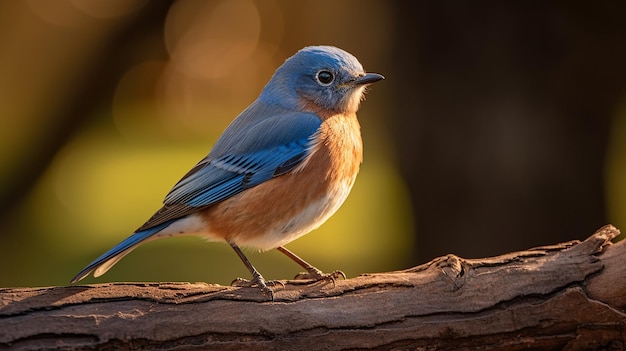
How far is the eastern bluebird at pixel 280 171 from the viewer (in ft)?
13.0

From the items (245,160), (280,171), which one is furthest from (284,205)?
(245,160)

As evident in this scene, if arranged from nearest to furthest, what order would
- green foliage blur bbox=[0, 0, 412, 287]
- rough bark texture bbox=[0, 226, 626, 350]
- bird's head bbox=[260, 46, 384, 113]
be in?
rough bark texture bbox=[0, 226, 626, 350], bird's head bbox=[260, 46, 384, 113], green foliage blur bbox=[0, 0, 412, 287]

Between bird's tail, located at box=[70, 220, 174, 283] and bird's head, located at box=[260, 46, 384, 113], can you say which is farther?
bird's head, located at box=[260, 46, 384, 113]

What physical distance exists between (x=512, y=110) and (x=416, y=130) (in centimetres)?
69

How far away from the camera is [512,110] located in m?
5.79

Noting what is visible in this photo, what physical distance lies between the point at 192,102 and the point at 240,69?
990mm

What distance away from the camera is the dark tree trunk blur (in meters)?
A: 5.69

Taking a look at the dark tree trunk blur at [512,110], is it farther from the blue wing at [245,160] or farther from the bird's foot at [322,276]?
the bird's foot at [322,276]

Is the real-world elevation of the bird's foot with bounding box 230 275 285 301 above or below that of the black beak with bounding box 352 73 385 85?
below

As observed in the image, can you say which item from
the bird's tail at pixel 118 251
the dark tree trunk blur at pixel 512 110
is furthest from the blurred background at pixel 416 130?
the bird's tail at pixel 118 251

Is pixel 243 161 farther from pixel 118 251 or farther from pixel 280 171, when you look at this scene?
pixel 118 251

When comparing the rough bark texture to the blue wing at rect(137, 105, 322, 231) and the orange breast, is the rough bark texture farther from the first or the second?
the blue wing at rect(137, 105, 322, 231)

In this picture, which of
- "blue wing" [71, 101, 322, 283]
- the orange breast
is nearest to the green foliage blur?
"blue wing" [71, 101, 322, 283]

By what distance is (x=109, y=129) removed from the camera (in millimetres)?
11250
